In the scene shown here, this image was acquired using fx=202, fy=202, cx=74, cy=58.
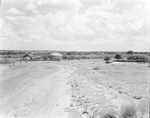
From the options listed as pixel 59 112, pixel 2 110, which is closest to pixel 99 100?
pixel 59 112

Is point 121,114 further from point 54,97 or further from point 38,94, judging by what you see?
point 38,94

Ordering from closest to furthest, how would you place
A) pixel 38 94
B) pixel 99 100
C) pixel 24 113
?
pixel 24 113 < pixel 99 100 < pixel 38 94

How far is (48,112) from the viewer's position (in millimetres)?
9992

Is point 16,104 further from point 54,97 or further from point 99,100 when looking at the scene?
point 99,100

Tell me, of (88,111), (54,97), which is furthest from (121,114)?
(54,97)

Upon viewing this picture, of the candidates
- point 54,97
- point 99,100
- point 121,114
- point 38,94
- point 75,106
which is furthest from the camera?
point 38,94

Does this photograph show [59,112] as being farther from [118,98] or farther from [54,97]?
[118,98]

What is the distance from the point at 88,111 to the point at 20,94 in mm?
6284

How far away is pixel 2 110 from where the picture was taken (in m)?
10.5

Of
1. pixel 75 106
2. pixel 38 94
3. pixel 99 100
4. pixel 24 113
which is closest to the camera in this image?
pixel 24 113

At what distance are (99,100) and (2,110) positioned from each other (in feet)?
18.5

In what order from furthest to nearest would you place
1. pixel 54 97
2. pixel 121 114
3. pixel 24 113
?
pixel 54 97 < pixel 24 113 < pixel 121 114

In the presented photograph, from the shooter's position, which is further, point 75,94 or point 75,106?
point 75,94

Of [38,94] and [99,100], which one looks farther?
[38,94]
